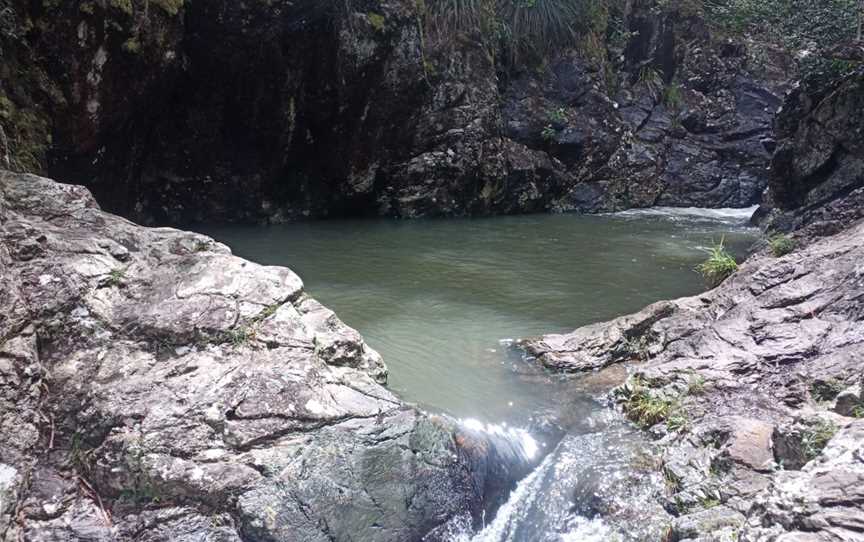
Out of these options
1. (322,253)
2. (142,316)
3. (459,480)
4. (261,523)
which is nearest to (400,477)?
(459,480)

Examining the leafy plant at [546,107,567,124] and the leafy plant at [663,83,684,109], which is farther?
the leafy plant at [663,83,684,109]

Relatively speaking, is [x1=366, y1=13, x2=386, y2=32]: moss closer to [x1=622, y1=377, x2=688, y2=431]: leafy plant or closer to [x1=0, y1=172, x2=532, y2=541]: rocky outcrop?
[x1=0, y1=172, x2=532, y2=541]: rocky outcrop

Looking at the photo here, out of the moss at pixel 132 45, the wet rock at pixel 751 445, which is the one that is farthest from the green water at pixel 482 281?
the moss at pixel 132 45

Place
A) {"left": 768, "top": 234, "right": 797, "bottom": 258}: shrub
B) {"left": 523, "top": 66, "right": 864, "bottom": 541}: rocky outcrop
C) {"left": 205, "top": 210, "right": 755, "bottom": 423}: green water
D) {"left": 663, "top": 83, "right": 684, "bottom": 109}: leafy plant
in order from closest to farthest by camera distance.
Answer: {"left": 523, "top": 66, "right": 864, "bottom": 541}: rocky outcrop
{"left": 205, "top": 210, "right": 755, "bottom": 423}: green water
{"left": 768, "top": 234, "right": 797, "bottom": 258}: shrub
{"left": 663, "top": 83, "right": 684, "bottom": 109}: leafy plant

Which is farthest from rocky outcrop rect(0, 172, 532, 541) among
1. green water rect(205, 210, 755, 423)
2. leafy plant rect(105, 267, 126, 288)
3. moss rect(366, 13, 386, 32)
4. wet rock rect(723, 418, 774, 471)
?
moss rect(366, 13, 386, 32)

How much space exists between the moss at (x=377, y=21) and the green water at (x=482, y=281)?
3.50 m

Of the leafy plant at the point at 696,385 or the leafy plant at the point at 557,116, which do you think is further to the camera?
the leafy plant at the point at 557,116

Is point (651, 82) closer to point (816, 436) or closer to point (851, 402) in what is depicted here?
point (851, 402)

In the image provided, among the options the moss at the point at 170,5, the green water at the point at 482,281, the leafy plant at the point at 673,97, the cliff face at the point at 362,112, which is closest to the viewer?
the green water at the point at 482,281

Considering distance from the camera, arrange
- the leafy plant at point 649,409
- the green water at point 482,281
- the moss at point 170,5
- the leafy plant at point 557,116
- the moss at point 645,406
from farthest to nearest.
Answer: the leafy plant at point 557,116 < the moss at point 170,5 < the green water at point 482,281 < the moss at point 645,406 < the leafy plant at point 649,409

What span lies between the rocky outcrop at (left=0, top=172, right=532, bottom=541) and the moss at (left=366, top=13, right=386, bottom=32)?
750 centimetres

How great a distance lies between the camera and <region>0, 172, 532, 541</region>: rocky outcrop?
10.8 feet

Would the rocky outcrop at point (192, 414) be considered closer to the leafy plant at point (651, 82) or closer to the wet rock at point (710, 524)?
the wet rock at point (710, 524)

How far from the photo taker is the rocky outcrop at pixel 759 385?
2.86 metres
